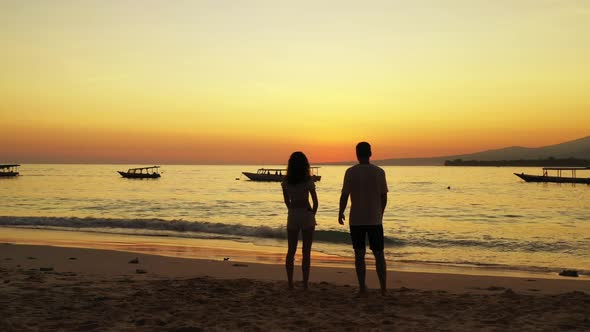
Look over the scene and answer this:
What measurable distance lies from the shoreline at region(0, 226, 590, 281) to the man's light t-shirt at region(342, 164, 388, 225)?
18.2ft

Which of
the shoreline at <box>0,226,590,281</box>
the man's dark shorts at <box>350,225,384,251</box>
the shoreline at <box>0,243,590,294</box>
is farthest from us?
the shoreline at <box>0,226,590,281</box>

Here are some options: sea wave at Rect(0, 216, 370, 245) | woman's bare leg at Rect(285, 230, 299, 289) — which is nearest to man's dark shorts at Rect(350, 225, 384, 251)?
woman's bare leg at Rect(285, 230, 299, 289)

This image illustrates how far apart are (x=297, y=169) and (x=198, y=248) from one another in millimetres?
9791

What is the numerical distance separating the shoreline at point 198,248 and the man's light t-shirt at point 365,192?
5556mm

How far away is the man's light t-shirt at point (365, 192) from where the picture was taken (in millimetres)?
7008

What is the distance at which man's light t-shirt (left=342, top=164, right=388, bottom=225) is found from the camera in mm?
7008

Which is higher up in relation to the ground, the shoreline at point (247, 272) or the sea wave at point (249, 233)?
the shoreline at point (247, 272)

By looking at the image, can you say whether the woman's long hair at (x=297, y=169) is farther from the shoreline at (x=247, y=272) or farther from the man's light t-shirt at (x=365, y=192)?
the shoreline at (x=247, y=272)

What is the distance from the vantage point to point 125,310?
249 inches

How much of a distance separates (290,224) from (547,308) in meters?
3.59

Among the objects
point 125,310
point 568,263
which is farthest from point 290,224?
point 568,263

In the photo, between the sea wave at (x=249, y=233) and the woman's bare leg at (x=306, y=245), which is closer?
the woman's bare leg at (x=306, y=245)

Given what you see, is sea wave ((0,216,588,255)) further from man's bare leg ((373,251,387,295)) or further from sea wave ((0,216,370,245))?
man's bare leg ((373,251,387,295))

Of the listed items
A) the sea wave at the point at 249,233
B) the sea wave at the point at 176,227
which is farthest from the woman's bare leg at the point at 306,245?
the sea wave at the point at 176,227
